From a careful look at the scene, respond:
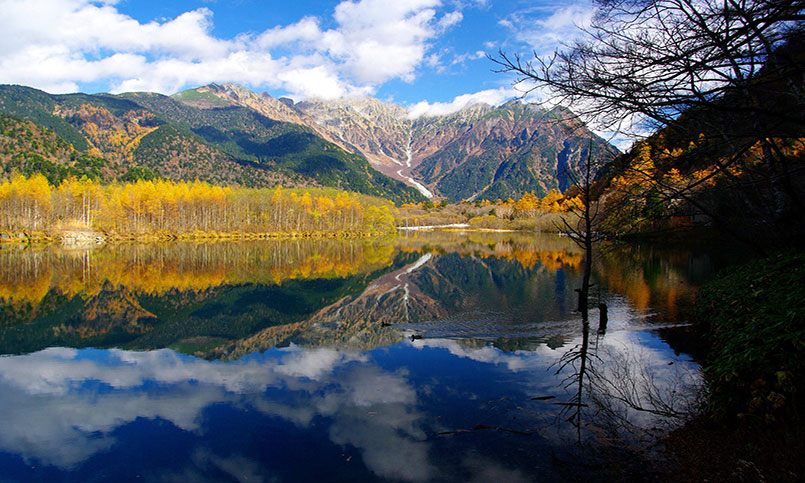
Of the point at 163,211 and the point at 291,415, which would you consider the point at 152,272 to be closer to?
the point at 291,415

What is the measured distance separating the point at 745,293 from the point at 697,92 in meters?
7.95

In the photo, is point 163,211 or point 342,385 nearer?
point 342,385

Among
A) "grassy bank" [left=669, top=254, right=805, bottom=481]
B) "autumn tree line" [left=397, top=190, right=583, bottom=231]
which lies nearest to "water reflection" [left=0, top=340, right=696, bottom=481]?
"grassy bank" [left=669, top=254, right=805, bottom=481]

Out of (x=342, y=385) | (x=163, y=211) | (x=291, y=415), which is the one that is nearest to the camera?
(x=291, y=415)

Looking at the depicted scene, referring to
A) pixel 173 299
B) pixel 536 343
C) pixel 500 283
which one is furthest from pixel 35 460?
pixel 500 283

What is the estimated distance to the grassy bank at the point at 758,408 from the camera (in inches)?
185

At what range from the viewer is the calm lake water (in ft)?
20.0

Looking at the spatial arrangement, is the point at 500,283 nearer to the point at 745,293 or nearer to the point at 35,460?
the point at 745,293

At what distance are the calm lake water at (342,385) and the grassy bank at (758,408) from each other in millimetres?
595

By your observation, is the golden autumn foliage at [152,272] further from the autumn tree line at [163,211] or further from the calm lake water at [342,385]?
the autumn tree line at [163,211]

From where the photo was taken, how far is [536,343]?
12000 millimetres

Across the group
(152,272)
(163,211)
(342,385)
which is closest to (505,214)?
(163,211)

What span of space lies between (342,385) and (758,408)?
709 centimetres

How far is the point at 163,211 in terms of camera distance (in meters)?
72.8
